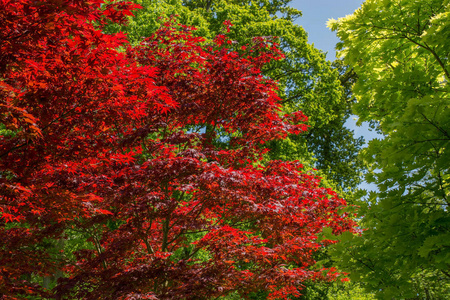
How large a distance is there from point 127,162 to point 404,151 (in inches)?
169

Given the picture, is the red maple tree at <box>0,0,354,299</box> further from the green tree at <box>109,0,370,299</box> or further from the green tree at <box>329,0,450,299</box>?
the green tree at <box>109,0,370,299</box>

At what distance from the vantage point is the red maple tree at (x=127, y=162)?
157 inches

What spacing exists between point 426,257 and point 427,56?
2801 millimetres

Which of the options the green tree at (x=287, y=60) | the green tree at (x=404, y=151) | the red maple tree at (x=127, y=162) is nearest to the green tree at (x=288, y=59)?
the green tree at (x=287, y=60)

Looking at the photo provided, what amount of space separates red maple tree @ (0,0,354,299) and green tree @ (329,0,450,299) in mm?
818

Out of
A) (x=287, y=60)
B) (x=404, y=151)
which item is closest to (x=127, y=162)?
(x=404, y=151)

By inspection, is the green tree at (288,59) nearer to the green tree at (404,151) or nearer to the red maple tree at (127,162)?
the red maple tree at (127,162)

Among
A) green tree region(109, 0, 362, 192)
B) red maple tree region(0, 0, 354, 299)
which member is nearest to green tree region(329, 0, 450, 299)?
red maple tree region(0, 0, 354, 299)

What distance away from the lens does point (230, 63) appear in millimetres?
6539

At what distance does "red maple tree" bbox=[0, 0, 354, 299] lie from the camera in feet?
13.1

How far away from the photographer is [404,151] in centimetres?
319

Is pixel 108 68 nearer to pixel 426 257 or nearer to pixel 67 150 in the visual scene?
pixel 67 150

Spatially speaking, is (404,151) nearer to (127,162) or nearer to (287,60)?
(127,162)

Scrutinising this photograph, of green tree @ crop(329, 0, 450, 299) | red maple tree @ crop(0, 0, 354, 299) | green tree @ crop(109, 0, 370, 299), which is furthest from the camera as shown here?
green tree @ crop(109, 0, 370, 299)
